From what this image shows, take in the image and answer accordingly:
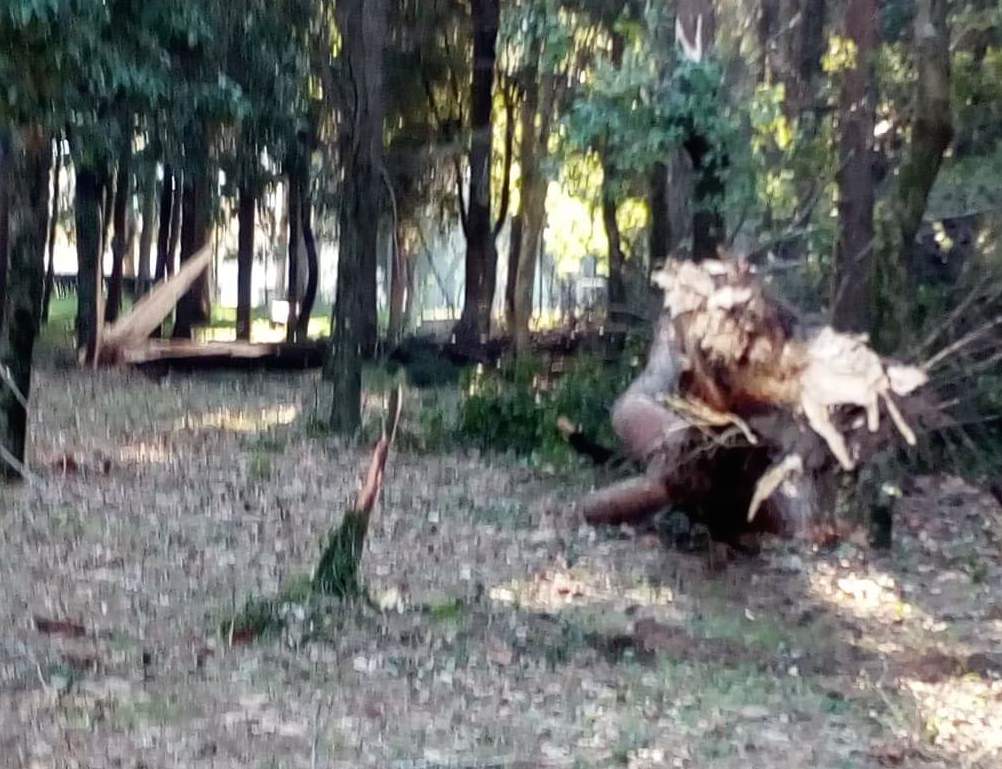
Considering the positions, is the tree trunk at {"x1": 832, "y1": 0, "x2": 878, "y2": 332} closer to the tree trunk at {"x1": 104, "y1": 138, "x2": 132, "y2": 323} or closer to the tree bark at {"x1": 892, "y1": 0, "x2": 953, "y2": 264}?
the tree bark at {"x1": 892, "y1": 0, "x2": 953, "y2": 264}

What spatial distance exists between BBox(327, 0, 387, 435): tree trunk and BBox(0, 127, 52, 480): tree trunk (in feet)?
11.8

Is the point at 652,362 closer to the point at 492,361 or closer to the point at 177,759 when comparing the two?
the point at 177,759

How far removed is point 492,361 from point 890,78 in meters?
8.22

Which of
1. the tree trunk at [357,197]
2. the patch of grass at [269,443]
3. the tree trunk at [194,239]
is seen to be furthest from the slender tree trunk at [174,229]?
the patch of grass at [269,443]

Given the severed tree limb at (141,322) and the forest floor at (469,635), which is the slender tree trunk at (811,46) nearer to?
the forest floor at (469,635)

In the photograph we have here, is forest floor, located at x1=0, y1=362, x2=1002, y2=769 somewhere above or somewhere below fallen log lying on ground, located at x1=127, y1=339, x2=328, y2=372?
below

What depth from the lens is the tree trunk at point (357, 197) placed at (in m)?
14.1

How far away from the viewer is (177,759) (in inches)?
231

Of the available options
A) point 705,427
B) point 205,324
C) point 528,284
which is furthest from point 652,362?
point 205,324

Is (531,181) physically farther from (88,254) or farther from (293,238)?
A: (293,238)

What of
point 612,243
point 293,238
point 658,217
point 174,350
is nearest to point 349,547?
point 658,217

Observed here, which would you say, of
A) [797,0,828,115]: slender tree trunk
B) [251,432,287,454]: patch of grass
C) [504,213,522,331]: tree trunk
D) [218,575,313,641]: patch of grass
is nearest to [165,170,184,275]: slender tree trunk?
[504,213,522,331]: tree trunk

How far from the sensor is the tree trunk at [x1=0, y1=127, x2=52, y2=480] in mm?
11125

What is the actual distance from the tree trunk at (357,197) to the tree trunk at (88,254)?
7.36 meters
